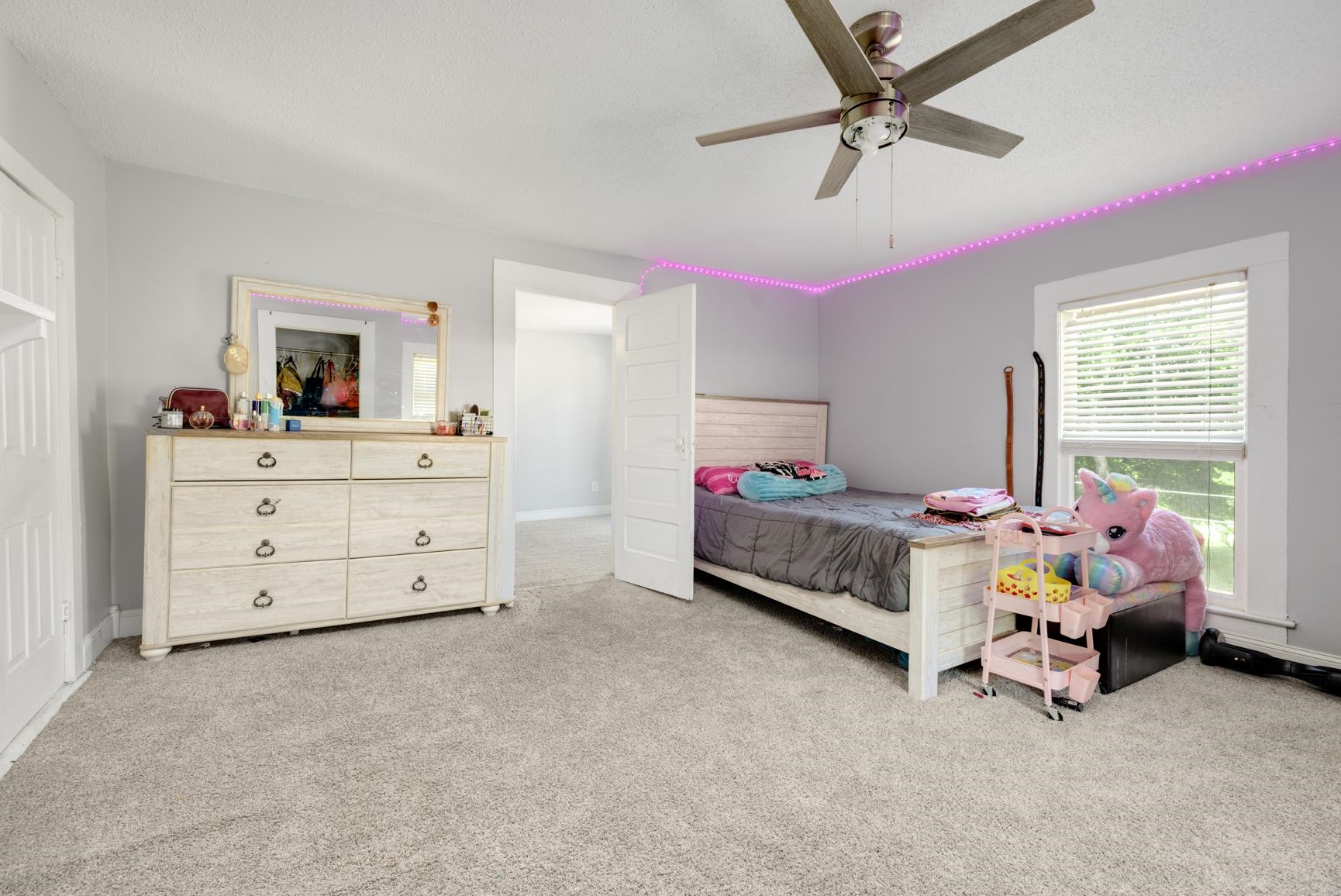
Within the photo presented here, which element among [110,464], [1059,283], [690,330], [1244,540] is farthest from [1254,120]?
[110,464]

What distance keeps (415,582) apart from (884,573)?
2.36 meters

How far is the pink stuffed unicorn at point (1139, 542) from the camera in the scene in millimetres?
2576

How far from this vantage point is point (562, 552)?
5129 millimetres

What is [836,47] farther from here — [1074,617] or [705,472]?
[705,472]

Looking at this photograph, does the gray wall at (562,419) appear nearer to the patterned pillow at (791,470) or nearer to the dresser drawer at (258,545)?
the patterned pillow at (791,470)

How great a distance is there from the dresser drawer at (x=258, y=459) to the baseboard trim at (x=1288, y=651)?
4390 mm

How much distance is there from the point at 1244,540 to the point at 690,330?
116 inches

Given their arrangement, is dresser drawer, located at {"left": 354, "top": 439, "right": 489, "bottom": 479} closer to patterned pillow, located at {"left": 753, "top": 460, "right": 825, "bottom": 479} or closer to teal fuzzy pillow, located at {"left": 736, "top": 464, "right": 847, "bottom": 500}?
teal fuzzy pillow, located at {"left": 736, "top": 464, "right": 847, "bottom": 500}

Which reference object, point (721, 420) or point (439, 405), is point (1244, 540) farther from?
point (439, 405)

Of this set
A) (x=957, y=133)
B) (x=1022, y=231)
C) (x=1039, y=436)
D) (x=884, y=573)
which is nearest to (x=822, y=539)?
(x=884, y=573)

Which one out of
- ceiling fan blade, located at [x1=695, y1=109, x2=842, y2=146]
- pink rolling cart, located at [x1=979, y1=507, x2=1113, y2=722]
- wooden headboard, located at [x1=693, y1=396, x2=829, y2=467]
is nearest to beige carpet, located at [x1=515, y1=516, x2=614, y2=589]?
wooden headboard, located at [x1=693, y1=396, x2=829, y2=467]

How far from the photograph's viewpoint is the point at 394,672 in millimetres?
2525

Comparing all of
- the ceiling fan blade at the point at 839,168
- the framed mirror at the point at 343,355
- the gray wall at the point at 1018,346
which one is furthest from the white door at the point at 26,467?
the gray wall at the point at 1018,346

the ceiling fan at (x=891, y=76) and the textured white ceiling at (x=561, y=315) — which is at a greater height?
the textured white ceiling at (x=561, y=315)
